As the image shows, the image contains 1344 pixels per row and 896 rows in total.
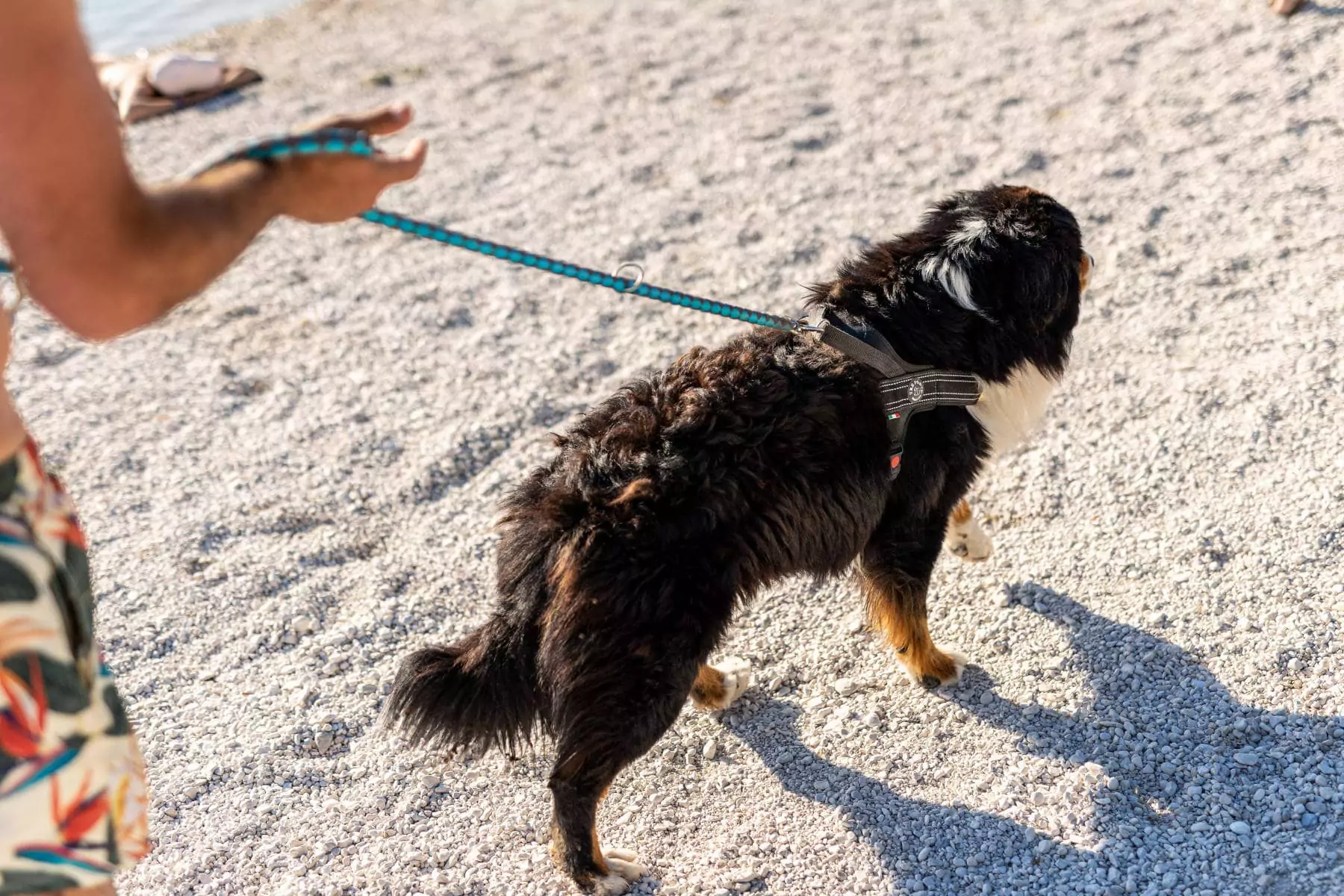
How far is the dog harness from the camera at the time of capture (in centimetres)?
301

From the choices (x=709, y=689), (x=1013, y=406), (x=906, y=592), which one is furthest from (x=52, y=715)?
(x=1013, y=406)

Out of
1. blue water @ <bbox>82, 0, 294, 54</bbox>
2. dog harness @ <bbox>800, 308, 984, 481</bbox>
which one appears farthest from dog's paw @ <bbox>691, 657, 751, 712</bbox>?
blue water @ <bbox>82, 0, 294, 54</bbox>

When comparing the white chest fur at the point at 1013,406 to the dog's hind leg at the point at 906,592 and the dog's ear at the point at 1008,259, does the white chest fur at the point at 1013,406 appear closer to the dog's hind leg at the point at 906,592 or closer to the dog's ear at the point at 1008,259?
the dog's ear at the point at 1008,259

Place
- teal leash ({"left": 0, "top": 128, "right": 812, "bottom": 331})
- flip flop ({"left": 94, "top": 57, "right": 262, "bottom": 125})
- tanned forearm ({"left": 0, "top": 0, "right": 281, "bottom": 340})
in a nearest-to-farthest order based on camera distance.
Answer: tanned forearm ({"left": 0, "top": 0, "right": 281, "bottom": 340}), teal leash ({"left": 0, "top": 128, "right": 812, "bottom": 331}), flip flop ({"left": 94, "top": 57, "right": 262, "bottom": 125})

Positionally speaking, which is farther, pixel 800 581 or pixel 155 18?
pixel 155 18

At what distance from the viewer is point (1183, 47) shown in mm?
6344

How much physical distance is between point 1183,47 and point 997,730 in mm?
4927

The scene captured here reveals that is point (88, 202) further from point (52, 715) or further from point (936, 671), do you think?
point (936, 671)

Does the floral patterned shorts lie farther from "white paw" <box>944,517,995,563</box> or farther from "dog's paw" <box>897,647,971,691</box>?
"white paw" <box>944,517,995,563</box>

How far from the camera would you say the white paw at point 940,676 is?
3.38 m

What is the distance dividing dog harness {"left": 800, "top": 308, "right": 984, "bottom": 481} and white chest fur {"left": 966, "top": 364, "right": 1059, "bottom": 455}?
17cm

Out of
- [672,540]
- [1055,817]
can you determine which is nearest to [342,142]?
[672,540]

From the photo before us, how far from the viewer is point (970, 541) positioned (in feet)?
12.3

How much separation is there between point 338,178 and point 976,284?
2.08 metres
